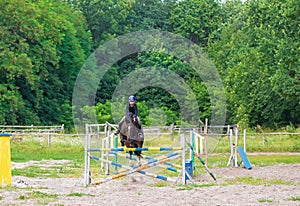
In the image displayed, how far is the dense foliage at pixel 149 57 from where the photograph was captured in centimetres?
A: 4512

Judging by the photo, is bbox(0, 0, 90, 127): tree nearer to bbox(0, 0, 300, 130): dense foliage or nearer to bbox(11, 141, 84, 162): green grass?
bbox(0, 0, 300, 130): dense foliage

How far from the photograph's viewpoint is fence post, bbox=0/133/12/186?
1505 cm

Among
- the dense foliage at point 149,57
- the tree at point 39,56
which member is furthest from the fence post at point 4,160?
the tree at point 39,56

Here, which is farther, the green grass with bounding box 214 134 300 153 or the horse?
the green grass with bounding box 214 134 300 153

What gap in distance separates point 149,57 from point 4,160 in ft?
142

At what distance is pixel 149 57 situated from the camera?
57875mm

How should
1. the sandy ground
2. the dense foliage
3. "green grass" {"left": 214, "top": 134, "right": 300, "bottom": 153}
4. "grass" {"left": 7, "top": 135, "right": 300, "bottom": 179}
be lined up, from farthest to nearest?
1. the dense foliage
2. "green grass" {"left": 214, "top": 134, "right": 300, "bottom": 153}
3. "grass" {"left": 7, "top": 135, "right": 300, "bottom": 179}
4. the sandy ground

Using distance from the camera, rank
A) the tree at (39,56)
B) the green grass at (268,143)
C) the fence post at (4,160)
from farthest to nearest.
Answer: the tree at (39,56) < the green grass at (268,143) < the fence post at (4,160)

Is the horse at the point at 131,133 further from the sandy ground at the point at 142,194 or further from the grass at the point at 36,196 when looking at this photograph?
the grass at the point at 36,196

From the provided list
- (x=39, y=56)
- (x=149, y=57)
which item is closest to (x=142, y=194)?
(x=39, y=56)

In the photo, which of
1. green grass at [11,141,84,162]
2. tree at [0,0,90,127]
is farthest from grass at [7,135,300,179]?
tree at [0,0,90,127]

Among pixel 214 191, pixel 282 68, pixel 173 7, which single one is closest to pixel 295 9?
pixel 282 68

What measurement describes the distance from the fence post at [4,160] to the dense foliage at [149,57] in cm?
2688

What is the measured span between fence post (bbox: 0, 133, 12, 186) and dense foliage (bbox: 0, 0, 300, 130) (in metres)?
26.9
